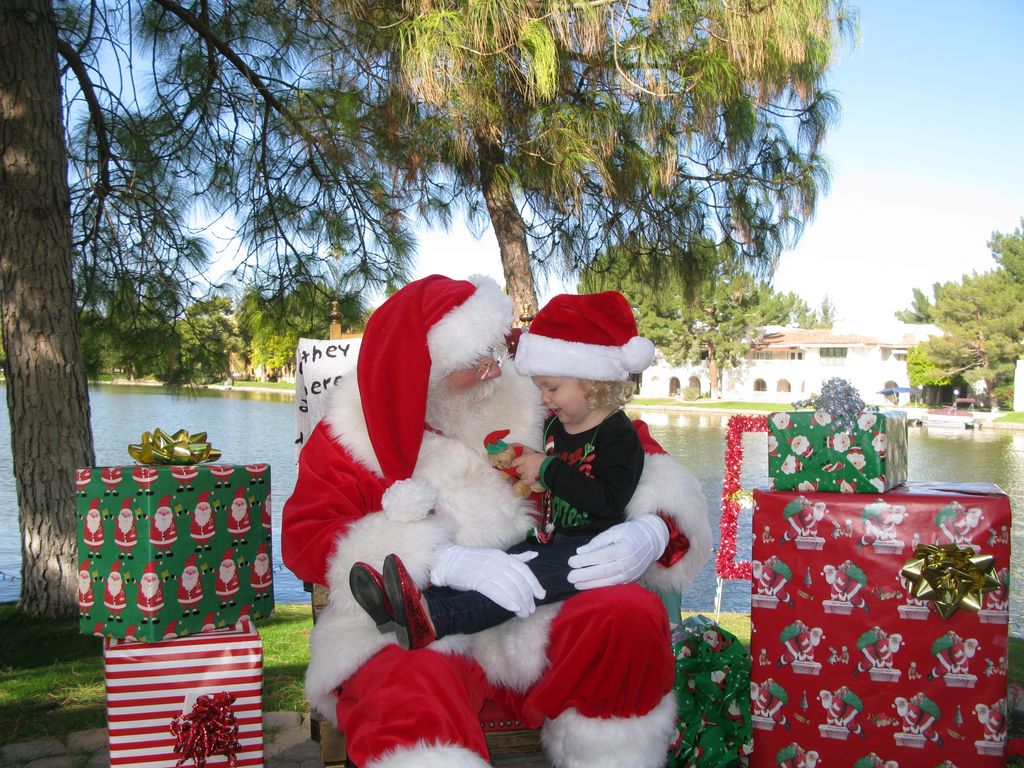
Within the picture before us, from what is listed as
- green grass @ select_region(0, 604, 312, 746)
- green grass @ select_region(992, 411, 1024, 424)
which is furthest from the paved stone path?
green grass @ select_region(992, 411, 1024, 424)

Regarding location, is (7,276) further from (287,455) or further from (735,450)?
(287,455)

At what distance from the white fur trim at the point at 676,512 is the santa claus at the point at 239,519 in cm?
100

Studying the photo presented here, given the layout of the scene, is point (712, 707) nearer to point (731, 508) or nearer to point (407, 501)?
point (731, 508)

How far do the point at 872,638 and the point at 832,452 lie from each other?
1.52ft

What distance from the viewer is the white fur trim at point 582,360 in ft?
6.95

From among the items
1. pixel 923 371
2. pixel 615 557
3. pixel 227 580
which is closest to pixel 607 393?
pixel 615 557

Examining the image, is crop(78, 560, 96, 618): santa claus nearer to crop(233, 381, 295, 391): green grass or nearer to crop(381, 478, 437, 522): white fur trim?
crop(381, 478, 437, 522): white fur trim

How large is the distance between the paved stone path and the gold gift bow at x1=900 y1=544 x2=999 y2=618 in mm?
1660

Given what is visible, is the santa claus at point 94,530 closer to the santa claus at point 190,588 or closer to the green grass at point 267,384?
the santa claus at point 190,588

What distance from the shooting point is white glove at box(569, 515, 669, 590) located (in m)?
1.86

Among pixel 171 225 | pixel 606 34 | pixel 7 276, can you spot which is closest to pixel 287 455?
pixel 171 225

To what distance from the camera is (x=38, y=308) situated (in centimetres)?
362

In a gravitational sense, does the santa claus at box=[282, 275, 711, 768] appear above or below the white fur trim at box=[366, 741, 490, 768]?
above

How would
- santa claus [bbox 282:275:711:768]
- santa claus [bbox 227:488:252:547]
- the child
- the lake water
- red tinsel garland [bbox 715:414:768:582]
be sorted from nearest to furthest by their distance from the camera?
santa claus [bbox 282:275:711:768], the child, santa claus [bbox 227:488:252:547], red tinsel garland [bbox 715:414:768:582], the lake water
